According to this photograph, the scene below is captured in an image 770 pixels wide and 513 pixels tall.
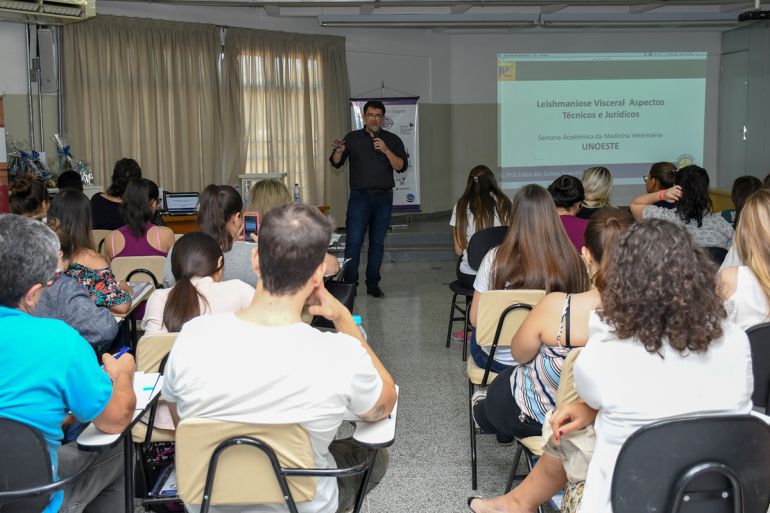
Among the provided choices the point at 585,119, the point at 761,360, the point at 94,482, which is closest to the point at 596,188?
the point at 761,360

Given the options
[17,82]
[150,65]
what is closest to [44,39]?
[17,82]

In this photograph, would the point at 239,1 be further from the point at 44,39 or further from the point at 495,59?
the point at 495,59

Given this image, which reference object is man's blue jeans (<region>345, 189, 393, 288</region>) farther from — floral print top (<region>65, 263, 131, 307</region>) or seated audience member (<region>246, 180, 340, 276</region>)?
floral print top (<region>65, 263, 131, 307</region>)

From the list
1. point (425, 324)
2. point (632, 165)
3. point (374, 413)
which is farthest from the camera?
point (632, 165)

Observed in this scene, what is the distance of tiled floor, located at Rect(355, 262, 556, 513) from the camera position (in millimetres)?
3068

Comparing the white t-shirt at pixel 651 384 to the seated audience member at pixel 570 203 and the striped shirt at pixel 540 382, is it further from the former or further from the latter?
the seated audience member at pixel 570 203

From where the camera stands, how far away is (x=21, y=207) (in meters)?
4.62

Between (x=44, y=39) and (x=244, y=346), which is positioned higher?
(x=44, y=39)

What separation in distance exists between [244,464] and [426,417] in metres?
2.26

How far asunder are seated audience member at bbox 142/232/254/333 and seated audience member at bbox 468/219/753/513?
4.76 ft

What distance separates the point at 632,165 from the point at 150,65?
20.8 feet

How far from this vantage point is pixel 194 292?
2783mm

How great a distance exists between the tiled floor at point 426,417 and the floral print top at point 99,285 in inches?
50.6

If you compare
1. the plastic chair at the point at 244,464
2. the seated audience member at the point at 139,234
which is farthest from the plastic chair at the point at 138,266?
the plastic chair at the point at 244,464
